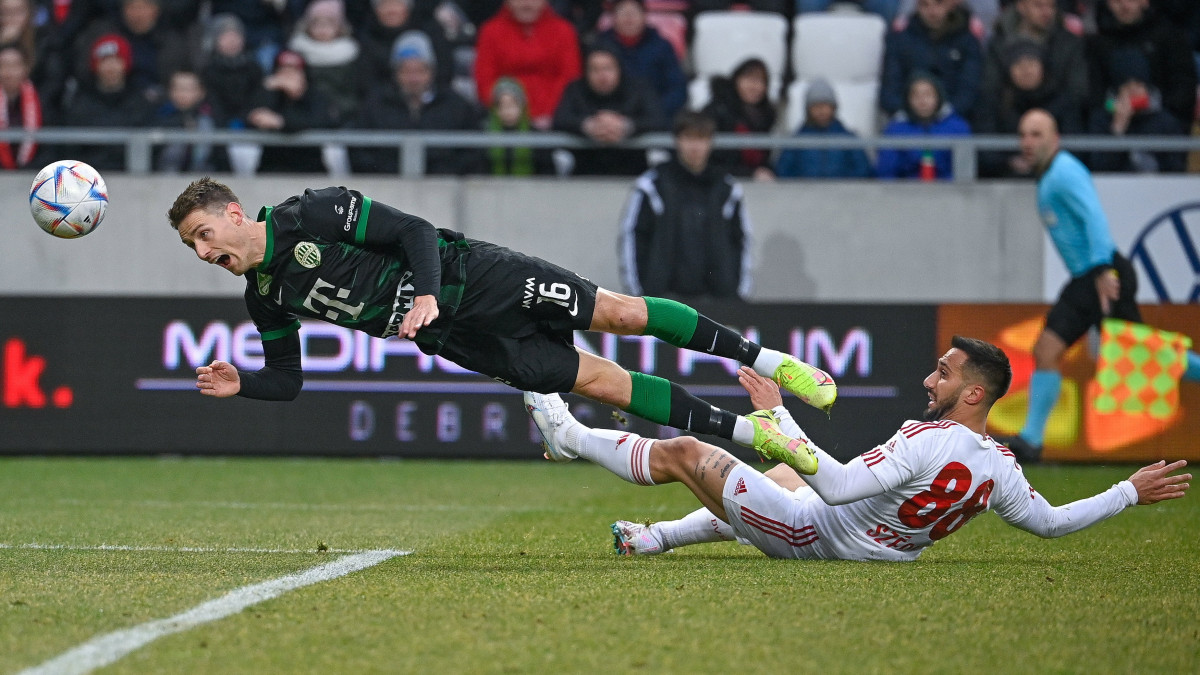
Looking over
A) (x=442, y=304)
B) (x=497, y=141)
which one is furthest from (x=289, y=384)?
(x=497, y=141)

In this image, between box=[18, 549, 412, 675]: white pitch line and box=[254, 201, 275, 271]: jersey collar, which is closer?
box=[18, 549, 412, 675]: white pitch line

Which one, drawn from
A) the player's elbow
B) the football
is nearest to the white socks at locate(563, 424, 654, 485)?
the player's elbow

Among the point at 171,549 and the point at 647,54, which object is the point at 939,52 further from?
the point at 171,549

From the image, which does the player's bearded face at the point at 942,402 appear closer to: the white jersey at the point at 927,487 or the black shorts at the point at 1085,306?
the white jersey at the point at 927,487

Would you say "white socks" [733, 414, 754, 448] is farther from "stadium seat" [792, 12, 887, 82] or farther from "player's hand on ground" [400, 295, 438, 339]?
"stadium seat" [792, 12, 887, 82]

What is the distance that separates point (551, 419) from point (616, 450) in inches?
14.8

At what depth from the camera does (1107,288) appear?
10.1 m

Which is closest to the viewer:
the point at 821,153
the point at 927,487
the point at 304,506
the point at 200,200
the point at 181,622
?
the point at 181,622

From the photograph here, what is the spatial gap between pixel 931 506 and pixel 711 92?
8403mm

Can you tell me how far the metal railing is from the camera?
12805 mm

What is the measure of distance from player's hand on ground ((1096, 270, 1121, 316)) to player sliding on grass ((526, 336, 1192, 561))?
454cm

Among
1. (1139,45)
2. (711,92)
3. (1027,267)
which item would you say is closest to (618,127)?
(711,92)

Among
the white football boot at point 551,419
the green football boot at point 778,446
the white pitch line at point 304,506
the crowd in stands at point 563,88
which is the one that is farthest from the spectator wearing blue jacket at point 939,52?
the green football boot at point 778,446

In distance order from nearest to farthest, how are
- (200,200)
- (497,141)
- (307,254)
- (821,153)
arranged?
(200,200), (307,254), (497,141), (821,153)
